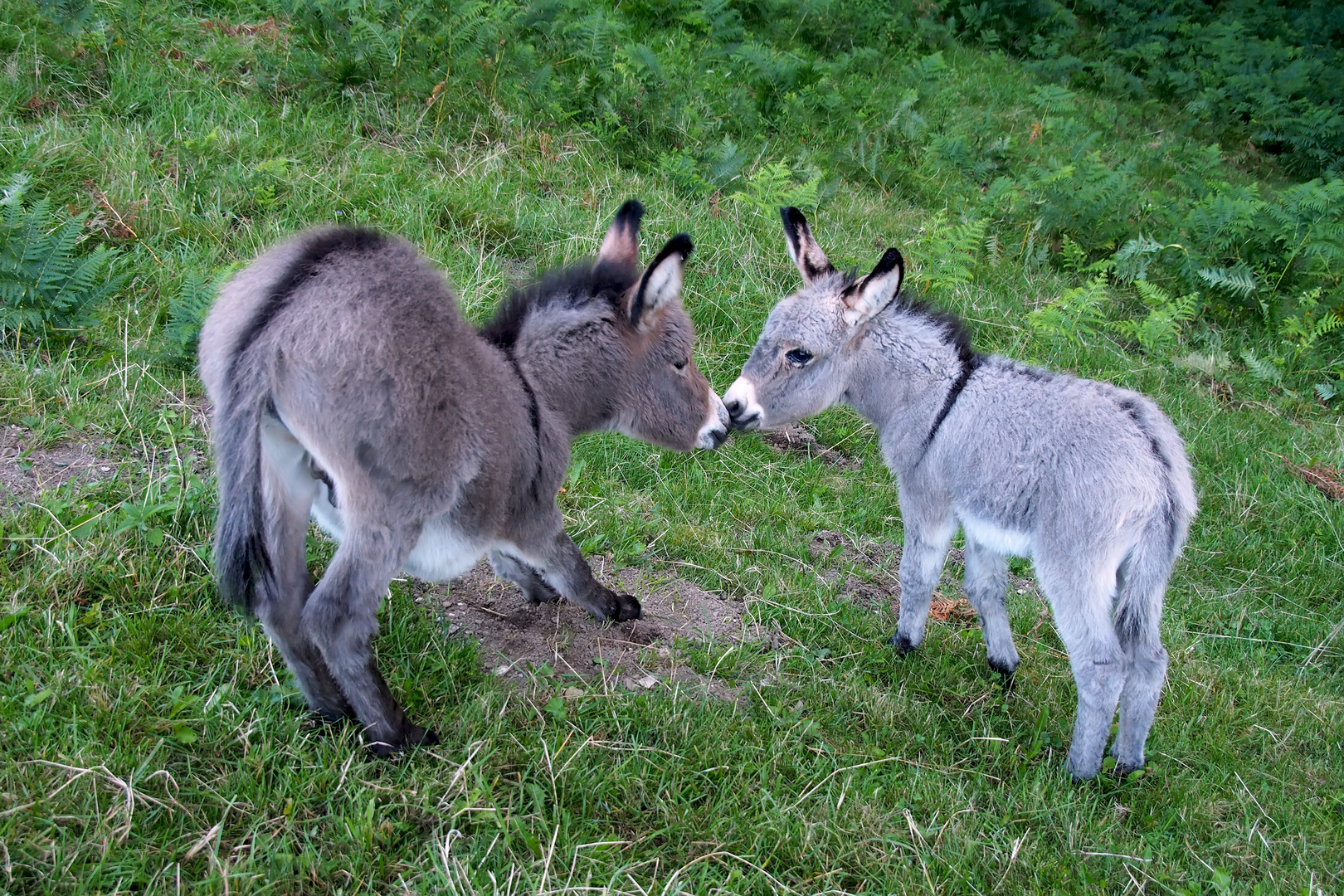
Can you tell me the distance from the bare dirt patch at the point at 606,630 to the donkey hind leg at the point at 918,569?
25.0 inches

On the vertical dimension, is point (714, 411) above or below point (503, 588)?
above

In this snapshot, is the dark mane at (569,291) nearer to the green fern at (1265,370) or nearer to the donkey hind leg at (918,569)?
the donkey hind leg at (918,569)

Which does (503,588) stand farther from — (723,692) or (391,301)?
(391,301)

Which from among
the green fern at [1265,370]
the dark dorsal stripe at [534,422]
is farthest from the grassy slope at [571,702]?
the green fern at [1265,370]

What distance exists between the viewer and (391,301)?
332cm

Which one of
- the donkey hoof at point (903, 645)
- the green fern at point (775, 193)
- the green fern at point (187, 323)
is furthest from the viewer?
the green fern at point (775, 193)

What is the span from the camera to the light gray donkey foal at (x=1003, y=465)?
155 inches

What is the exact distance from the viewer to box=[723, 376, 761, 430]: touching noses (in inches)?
198

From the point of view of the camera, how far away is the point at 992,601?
470 centimetres

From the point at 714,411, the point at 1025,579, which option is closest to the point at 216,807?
the point at 714,411

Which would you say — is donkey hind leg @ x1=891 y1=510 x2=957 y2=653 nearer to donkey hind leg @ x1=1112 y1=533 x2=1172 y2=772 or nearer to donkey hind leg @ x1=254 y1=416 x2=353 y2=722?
donkey hind leg @ x1=1112 y1=533 x2=1172 y2=772

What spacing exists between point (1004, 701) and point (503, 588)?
2426mm

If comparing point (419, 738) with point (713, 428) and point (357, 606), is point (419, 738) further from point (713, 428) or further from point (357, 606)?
point (713, 428)

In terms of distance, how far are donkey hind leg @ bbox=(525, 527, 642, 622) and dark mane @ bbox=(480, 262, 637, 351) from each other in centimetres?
95
